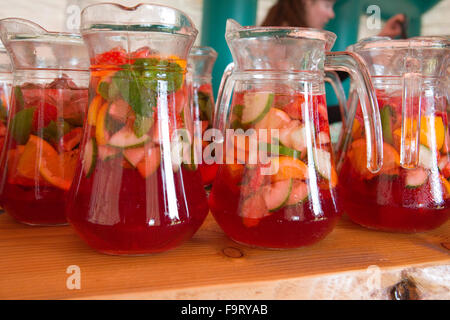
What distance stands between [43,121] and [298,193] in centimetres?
41

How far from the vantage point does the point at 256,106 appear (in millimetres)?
643

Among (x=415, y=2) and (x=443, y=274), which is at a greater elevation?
(x=415, y=2)

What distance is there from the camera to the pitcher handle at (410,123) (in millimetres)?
682

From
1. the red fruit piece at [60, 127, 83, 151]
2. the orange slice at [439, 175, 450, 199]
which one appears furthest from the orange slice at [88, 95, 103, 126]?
the orange slice at [439, 175, 450, 199]

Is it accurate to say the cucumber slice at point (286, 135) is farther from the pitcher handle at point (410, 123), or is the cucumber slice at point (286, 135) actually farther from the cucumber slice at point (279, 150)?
the pitcher handle at point (410, 123)

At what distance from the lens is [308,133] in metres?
0.65

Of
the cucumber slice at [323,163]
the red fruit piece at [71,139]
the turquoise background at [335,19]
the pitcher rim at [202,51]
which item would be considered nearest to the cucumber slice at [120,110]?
the red fruit piece at [71,139]

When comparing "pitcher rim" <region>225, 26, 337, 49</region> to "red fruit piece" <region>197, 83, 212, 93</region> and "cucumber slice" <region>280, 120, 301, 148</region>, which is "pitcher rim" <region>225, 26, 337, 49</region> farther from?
"red fruit piece" <region>197, 83, 212, 93</region>

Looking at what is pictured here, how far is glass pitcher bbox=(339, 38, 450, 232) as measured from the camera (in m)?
0.71

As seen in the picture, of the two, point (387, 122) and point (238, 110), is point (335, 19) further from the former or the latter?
point (238, 110)

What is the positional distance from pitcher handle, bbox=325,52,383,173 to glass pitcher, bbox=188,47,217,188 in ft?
1.15

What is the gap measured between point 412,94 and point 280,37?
0.24 m

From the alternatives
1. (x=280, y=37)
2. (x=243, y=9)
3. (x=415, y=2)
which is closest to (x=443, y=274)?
(x=280, y=37)

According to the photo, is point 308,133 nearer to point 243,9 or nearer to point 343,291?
point 343,291
